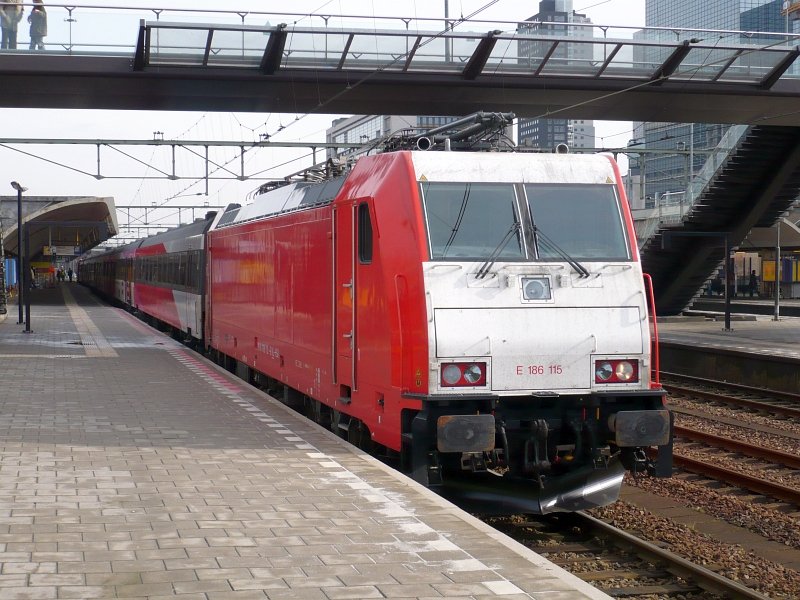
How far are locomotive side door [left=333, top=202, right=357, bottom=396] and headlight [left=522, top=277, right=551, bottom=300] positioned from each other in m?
1.83

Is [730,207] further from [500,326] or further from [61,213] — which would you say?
[61,213]

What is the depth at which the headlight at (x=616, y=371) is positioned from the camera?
30.0 ft

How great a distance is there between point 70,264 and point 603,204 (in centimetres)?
15509

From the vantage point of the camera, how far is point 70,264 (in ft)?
514

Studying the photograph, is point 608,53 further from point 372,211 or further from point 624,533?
point 624,533

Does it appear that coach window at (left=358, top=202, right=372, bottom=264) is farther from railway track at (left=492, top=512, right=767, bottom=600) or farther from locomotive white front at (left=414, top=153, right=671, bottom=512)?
railway track at (left=492, top=512, right=767, bottom=600)

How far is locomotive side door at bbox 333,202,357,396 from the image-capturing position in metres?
10.3

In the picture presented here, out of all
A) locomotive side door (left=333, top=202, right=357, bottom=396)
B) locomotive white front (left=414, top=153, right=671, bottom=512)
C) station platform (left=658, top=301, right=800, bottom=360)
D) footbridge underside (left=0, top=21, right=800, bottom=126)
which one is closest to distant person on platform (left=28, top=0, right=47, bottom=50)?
footbridge underside (left=0, top=21, right=800, bottom=126)

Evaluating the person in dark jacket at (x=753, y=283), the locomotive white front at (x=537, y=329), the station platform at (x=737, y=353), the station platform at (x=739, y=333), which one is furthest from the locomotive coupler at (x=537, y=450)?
the person in dark jacket at (x=753, y=283)

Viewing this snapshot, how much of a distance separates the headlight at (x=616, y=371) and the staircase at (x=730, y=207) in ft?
59.5

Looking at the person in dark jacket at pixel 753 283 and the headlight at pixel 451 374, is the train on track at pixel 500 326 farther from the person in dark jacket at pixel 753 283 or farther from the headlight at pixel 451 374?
the person in dark jacket at pixel 753 283

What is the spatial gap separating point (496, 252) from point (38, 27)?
1332 centimetres

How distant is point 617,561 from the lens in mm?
8164

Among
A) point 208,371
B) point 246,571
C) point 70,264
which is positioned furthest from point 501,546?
point 70,264
